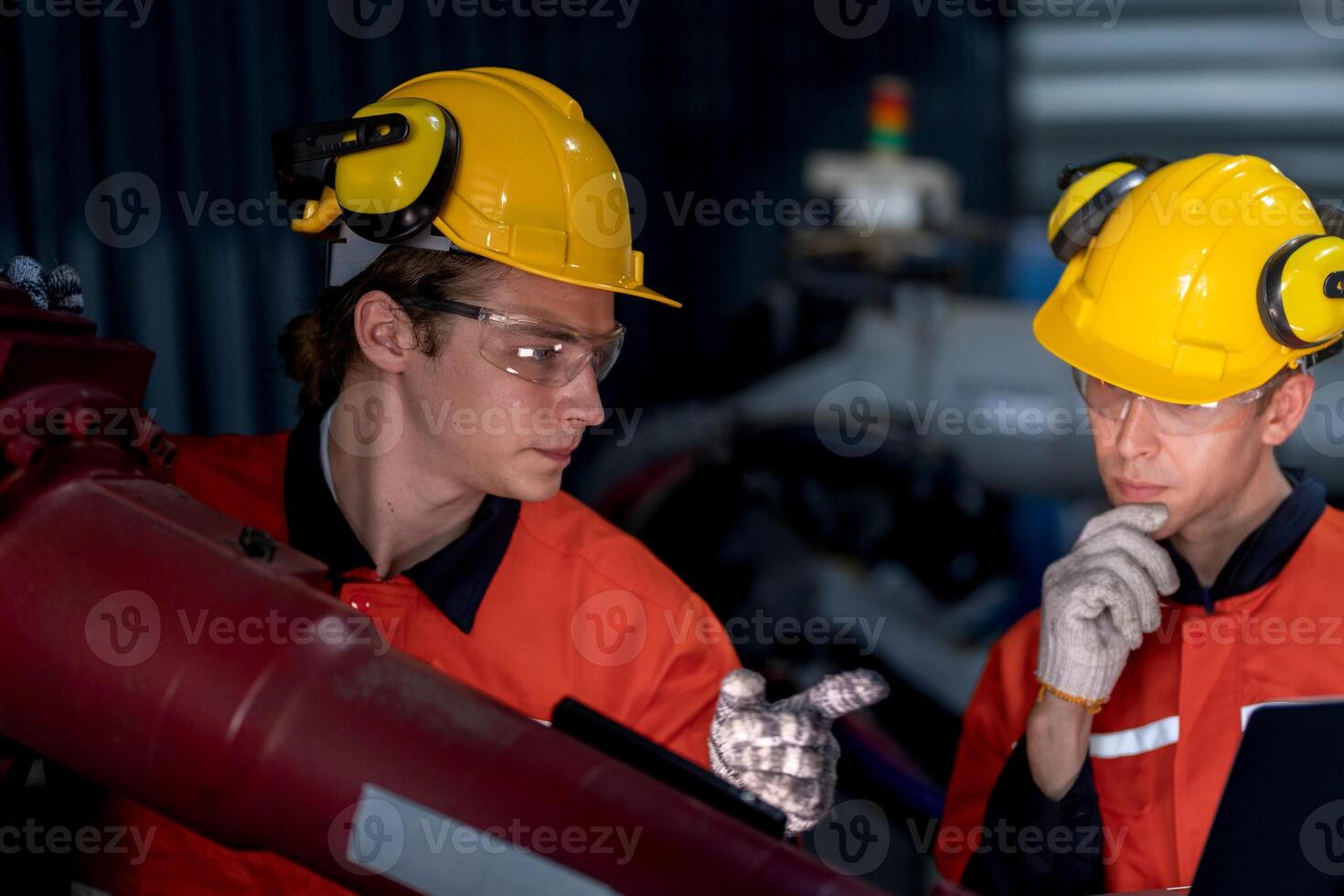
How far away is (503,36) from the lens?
310cm

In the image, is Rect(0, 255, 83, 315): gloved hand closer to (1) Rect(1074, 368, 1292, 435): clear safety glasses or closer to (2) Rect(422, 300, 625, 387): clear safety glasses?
(2) Rect(422, 300, 625, 387): clear safety glasses

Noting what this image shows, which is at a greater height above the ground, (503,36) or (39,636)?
(503,36)

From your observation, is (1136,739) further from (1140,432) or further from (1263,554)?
(1140,432)

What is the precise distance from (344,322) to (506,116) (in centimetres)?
40

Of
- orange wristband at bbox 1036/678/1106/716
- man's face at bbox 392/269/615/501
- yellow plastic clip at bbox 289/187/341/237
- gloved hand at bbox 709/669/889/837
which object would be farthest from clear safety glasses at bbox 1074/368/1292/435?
yellow plastic clip at bbox 289/187/341/237

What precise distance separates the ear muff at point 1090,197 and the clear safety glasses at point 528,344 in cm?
85

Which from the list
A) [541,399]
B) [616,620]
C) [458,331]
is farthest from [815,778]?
[458,331]

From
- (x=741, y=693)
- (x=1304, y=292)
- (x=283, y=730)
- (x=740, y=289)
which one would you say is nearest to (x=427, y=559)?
(x=741, y=693)

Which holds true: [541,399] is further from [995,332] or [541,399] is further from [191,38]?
[995,332]

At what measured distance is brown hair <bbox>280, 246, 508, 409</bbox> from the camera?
165 centimetres

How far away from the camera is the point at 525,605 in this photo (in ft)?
5.84

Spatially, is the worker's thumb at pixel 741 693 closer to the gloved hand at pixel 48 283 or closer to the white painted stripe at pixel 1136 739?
the white painted stripe at pixel 1136 739

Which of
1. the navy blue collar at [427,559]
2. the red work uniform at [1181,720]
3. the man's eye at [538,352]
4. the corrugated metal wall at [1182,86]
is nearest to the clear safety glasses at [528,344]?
the man's eye at [538,352]

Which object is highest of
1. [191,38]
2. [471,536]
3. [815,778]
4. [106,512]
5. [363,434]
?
[191,38]
